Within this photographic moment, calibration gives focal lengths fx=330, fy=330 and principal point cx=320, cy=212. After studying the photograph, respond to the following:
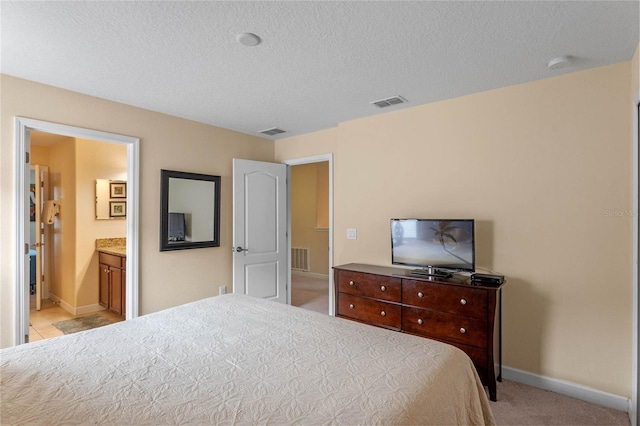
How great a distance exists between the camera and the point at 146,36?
2021mm

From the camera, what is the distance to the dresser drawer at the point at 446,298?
252cm

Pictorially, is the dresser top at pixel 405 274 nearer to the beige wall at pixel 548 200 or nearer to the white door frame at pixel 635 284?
the beige wall at pixel 548 200

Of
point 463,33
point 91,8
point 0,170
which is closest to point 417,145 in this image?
point 463,33

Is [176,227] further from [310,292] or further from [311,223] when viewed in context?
[311,223]

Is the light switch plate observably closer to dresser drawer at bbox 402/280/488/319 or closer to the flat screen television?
the flat screen television

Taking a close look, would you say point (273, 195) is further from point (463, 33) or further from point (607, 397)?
point (607, 397)

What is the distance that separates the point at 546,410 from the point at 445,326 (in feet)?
2.70

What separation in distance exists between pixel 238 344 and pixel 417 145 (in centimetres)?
258

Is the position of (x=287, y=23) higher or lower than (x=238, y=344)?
higher

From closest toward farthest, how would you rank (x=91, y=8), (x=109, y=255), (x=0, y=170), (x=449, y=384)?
(x=449, y=384)
(x=91, y=8)
(x=0, y=170)
(x=109, y=255)

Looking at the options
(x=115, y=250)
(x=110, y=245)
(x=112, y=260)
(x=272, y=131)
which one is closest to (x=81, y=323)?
(x=112, y=260)

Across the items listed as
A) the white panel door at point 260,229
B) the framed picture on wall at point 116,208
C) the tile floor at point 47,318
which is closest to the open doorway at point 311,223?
the white panel door at point 260,229

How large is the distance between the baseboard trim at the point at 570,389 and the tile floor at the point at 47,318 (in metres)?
4.46

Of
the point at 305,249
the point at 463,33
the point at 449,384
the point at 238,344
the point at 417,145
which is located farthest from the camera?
the point at 305,249
